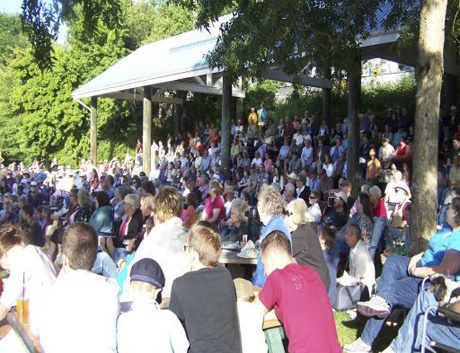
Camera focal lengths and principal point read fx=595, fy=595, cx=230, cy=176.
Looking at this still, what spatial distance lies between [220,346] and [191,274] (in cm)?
45

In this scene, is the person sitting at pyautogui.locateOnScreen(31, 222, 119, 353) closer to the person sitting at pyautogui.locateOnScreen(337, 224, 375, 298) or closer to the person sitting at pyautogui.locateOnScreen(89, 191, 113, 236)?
the person sitting at pyautogui.locateOnScreen(337, 224, 375, 298)

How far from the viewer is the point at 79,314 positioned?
3229 millimetres

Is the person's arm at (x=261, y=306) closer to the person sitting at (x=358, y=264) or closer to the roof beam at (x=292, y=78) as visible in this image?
the person sitting at (x=358, y=264)

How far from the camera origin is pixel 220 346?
11.3 ft

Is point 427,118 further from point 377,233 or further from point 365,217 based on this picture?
point 365,217

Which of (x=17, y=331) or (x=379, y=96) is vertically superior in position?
(x=379, y=96)

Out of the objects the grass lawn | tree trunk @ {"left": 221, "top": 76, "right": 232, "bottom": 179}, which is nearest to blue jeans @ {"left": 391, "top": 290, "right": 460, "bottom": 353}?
the grass lawn

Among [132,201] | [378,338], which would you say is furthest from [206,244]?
[132,201]

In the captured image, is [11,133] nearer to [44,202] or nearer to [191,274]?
[44,202]

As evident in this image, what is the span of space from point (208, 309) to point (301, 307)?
60 centimetres

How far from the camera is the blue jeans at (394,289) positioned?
5102mm

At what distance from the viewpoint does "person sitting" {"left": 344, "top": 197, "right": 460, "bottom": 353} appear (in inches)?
196

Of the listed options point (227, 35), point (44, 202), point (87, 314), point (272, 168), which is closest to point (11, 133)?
point (44, 202)

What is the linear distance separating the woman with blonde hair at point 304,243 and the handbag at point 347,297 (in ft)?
3.04
